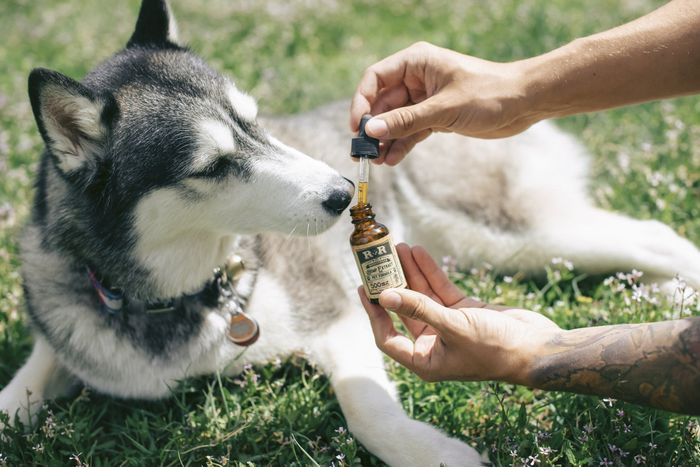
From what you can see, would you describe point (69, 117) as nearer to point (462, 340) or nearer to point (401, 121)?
point (401, 121)

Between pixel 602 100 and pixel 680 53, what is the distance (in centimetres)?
32

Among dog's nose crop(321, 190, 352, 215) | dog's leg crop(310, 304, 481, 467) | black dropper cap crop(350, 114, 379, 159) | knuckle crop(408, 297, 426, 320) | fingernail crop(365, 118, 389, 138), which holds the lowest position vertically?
dog's leg crop(310, 304, 481, 467)

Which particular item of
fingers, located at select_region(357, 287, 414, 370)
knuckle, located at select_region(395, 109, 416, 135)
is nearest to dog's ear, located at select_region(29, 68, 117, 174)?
knuckle, located at select_region(395, 109, 416, 135)

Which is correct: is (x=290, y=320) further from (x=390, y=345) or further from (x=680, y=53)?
(x=680, y=53)

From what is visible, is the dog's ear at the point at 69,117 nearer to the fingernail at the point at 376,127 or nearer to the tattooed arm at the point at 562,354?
the fingernail at the point at 376,127

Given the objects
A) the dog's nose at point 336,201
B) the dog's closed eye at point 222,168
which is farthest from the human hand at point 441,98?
the dog's closed eye at point 222,168

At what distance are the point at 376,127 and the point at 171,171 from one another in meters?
0.79

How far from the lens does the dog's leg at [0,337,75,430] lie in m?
2.67

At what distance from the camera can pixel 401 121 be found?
90.8 inches

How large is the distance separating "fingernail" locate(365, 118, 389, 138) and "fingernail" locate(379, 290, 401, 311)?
0.61m

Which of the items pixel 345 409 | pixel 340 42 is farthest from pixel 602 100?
pixel 340 42

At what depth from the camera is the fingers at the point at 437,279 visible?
8.05 ft

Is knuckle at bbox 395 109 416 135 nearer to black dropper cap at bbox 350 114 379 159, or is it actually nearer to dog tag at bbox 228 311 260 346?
black dropper cap at bbox 350 114 379 159

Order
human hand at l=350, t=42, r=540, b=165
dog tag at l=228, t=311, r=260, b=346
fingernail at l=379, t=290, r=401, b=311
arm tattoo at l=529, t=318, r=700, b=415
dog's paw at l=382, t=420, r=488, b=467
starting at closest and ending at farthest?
arm tattoo at l=529, t=318, r=700, b=415, fingernail at l=379, t=290, r=401, b=311, dog's paw at l=382, t=420, r=488, b=467, human hand at l=350, t=42, r=540, b=165, dog tag at l=228, t=311, r=260, b=346
